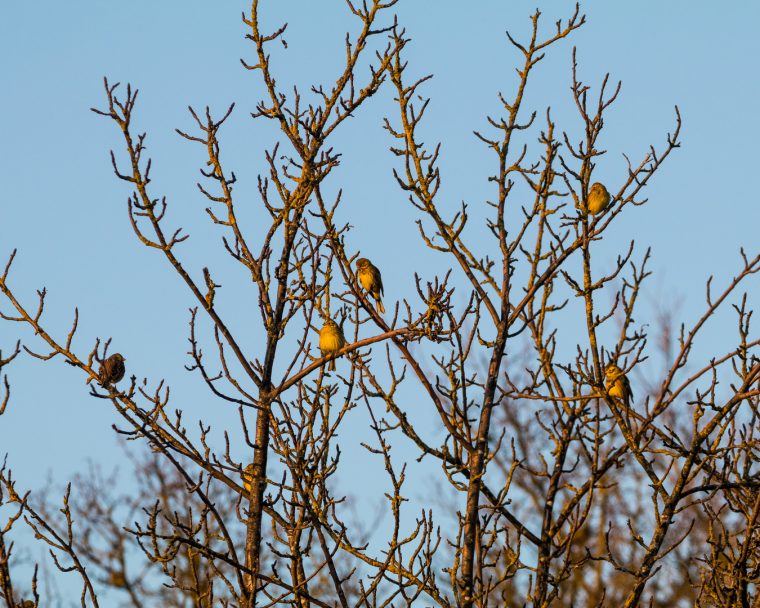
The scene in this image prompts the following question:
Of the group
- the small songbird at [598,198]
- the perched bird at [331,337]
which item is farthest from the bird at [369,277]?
the perched bird at [331,337]

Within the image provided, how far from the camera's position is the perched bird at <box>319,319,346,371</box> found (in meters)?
6.47

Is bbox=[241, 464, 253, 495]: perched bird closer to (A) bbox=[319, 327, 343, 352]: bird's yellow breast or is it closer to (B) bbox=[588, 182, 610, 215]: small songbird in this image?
(A) bbox=[319, 327, 343, 352]: bird's yellow breast

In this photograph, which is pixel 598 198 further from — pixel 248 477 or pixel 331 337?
pixel 248 477

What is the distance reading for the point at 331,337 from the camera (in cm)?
708

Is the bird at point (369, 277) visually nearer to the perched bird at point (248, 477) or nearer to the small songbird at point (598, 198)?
the small songbird at point (598, 198)

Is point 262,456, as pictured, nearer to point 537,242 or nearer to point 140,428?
point 140,428

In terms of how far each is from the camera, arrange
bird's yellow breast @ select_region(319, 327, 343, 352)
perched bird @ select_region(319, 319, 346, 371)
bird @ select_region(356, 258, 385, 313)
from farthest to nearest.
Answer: bird @ select_region(356, 258, 385, 313), bird's yellow breast @ select_region(319, 327, 343, 352), perched bird @ select_region(319, 319, 346, 371)

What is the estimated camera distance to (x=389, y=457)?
5.87 m

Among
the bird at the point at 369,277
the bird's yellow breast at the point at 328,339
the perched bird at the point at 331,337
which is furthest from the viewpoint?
the bird at the point at 369,277

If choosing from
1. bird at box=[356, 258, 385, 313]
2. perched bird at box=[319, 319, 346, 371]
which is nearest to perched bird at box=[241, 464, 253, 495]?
perched bird at box=[319, 319, 346, 371]

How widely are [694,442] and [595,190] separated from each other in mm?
4934

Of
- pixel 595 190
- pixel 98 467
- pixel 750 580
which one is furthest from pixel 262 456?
pixel 98 467

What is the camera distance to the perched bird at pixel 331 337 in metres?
6.47

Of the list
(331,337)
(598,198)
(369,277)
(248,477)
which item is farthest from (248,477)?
(598,198)
